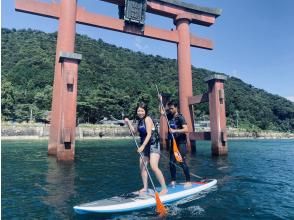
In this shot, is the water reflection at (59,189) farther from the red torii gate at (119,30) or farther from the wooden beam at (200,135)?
the wooden beam at (200,135)

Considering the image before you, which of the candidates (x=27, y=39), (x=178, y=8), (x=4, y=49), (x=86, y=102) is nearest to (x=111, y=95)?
(x=86, y=102)

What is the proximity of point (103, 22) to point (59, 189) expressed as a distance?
11.0 m

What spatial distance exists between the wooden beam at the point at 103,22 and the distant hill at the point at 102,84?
37117 mm

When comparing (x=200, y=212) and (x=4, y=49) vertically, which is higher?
(x=4, y=49)

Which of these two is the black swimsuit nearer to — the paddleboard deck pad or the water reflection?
the paddleboard deck pad

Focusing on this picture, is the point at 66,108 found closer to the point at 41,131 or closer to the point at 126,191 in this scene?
the point at 126,191

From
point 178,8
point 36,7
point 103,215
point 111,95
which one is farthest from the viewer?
point 111,95

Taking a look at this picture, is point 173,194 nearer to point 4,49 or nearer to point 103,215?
point 103,215

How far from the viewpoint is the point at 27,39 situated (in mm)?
99625

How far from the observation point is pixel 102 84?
67188 millimetres

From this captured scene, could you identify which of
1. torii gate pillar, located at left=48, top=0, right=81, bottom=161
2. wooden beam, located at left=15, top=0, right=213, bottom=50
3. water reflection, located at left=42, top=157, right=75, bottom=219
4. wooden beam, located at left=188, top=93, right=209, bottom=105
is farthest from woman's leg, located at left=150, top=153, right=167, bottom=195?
wooden beam, located at left=15, top=0, right=213, bottom=50

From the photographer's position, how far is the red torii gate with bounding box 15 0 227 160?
10.9 m

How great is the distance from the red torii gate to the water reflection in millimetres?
2009

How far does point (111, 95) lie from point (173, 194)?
5403cm
